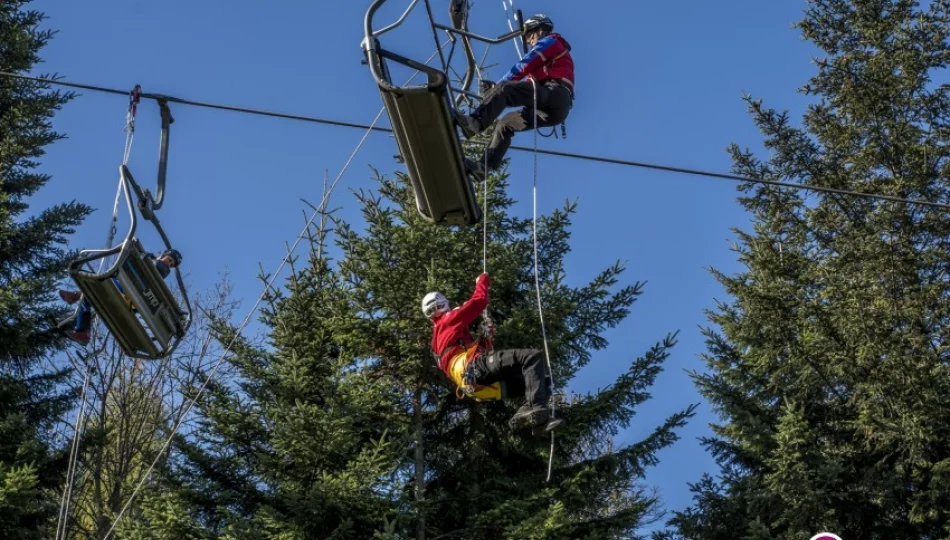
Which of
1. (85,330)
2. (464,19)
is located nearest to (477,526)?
(85,330)

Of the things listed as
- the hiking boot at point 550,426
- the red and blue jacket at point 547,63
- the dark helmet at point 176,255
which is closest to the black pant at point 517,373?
the hiking boot at point 550,426

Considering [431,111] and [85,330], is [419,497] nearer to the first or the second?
[85,330]

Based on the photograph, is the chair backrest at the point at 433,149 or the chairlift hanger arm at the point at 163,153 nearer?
the chair backrest at the point at 433,149

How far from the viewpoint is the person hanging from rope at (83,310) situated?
461 inches

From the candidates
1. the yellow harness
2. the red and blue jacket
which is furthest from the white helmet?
the red and blue jacket

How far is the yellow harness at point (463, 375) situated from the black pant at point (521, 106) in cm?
141

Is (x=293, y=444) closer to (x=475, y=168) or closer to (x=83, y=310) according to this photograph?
(x=83, y=310)

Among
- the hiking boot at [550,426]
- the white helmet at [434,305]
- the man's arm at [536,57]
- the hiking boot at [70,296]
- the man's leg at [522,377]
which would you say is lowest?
the hiking boot at [550,426]

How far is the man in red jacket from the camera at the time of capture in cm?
912

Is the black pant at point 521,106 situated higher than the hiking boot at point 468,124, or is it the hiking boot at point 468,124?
the black pant at point 521,106

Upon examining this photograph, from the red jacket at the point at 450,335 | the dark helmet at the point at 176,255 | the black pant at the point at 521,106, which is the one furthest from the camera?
the dark helmet at the point at 176,255

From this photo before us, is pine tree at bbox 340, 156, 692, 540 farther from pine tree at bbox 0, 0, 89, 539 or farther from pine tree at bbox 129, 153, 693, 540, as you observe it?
pine tree at bbox 0, 0, 89, 539

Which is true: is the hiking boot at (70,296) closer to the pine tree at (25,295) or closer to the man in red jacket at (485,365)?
the pine tree at (25,295)

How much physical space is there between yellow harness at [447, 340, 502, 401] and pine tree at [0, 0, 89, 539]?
17.6 ft
